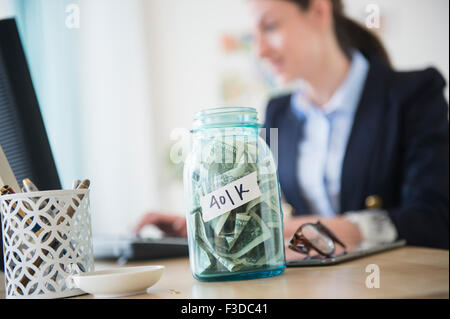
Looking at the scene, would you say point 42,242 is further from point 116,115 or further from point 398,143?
point 116,115

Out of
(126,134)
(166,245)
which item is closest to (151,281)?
(166,245)

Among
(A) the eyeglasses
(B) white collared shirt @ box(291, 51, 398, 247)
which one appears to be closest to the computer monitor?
(A) the eyeglasses

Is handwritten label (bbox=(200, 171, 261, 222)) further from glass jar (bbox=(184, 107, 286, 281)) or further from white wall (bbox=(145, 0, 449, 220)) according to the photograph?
white wall (bbox=(145, 0, 449, 220))

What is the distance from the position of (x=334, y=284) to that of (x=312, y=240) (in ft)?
0.66

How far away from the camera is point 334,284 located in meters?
0.53

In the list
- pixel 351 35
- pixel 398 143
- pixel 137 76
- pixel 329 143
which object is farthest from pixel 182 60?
pixel 398 143

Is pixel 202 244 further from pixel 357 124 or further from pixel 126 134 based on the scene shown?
pixel 126 134

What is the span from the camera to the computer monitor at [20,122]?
706mm

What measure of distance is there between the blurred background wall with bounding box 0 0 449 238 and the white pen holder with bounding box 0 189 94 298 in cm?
214

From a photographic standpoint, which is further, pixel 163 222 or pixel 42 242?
pixel 163 222

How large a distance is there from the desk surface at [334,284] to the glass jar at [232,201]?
0.02 m

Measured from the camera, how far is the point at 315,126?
192cm

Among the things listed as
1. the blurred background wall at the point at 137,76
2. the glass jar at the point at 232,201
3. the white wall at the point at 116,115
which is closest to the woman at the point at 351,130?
the glass jar at the point at 232,201

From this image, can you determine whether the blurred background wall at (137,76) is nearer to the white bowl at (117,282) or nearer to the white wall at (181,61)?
the white wall at (181,61)
